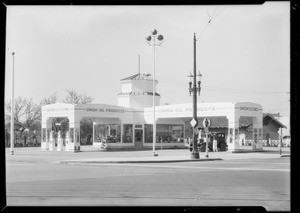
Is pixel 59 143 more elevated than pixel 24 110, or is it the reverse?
pixel 24 110

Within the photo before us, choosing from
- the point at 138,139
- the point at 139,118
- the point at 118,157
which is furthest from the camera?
the point at 138,139

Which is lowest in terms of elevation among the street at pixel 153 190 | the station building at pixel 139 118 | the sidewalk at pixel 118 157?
the sidewalk at pixel 118 157

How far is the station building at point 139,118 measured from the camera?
3534 centimetres

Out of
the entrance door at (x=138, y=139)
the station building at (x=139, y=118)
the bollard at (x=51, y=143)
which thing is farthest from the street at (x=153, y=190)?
the entrance door at (x=138, y=139)

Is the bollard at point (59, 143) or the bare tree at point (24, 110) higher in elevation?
the bare tree at point (24, 110)

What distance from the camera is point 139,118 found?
4062 centimetres

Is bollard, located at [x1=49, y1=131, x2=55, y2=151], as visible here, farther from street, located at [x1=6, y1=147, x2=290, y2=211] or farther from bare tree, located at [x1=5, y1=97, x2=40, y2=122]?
street, located at [x1=6, y1=147, x2=290, y2=211]

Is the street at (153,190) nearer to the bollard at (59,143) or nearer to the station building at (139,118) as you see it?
the station building at (139,118)

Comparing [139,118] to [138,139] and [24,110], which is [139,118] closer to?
[138,139]

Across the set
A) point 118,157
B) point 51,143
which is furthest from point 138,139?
point 118,157

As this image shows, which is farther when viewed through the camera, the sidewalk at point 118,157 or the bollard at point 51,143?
the bollard at point 51,143

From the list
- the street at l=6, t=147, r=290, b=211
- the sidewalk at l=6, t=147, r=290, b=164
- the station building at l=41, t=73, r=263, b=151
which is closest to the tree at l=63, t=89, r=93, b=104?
the station building at l=41, t=73, r=263, b=151

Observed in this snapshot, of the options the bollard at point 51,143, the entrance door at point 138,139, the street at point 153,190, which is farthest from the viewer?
the entrance door at point 138,139

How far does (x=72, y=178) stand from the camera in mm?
14602
